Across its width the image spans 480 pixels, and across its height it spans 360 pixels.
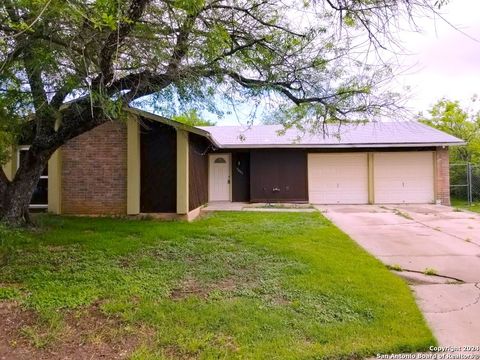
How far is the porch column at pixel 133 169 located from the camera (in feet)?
33.1

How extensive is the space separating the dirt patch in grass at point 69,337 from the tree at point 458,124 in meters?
22.2

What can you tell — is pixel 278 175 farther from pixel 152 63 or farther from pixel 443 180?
pixel 152 63

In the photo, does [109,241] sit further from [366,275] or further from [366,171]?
[366,171]

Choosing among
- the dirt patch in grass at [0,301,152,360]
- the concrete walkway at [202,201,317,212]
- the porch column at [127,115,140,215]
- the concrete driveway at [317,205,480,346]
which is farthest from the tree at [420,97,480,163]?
the dirt patch in grass at [0,301,152,360]

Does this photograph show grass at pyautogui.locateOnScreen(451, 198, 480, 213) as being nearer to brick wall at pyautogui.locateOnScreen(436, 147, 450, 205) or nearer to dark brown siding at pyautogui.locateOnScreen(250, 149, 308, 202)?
brick wall at pyautogui.locateOnScreen(436, 147, 450, 205)

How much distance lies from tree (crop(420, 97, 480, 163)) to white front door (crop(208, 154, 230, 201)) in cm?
1323

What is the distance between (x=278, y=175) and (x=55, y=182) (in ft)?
28.2

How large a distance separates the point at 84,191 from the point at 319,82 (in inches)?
281

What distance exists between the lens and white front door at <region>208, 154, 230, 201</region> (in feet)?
53.5

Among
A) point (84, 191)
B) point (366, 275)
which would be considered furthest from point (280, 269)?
point (84, 191)

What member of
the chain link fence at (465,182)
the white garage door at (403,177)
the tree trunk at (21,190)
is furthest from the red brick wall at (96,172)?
the chain link fence at (465,182)

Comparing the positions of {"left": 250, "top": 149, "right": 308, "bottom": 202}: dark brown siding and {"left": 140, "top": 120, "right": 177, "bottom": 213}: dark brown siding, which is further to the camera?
{"left": 250, "top": 149, "right": 308, "bottom": 202}: dark brown siding

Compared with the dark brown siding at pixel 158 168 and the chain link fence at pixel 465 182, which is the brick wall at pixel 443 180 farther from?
the dark brown siding at pixel 158 168

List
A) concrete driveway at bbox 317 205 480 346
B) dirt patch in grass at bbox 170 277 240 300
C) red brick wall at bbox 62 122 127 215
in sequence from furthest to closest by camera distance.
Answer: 1. red brick wall at bbox 62 122 127 215
2. dirt patch in grass at bbox 170 277 240 300
3. concrete driveway at bbox 317 205 480 346
